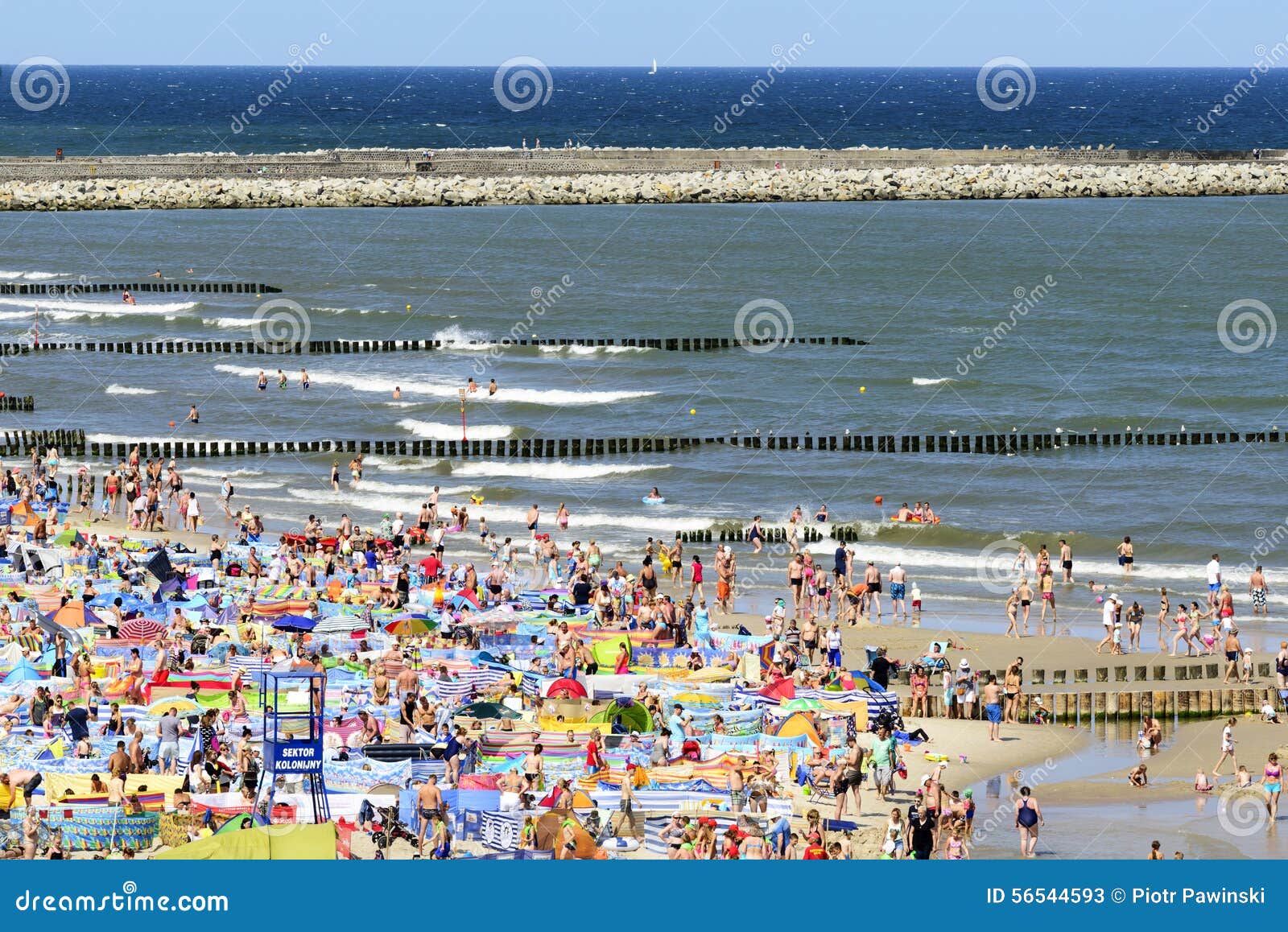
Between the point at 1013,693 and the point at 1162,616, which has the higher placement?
the point at 1162,616

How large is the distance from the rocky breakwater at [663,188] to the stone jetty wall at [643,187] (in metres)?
0.07

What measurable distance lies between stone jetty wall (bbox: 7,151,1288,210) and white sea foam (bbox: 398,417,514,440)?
52946mm

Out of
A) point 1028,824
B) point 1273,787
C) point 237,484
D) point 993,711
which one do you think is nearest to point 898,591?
point 993,711

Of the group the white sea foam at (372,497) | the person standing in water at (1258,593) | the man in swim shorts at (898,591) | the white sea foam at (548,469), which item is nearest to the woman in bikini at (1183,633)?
the person standing in water at (1258,593)

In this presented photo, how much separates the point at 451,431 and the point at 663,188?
5745cm

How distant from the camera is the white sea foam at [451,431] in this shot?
1812 inches

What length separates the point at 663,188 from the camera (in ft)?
333

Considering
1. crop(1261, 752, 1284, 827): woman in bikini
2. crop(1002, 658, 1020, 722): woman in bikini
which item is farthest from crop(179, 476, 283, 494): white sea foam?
crop(1261, 752, 1284, 827): woman in bikini

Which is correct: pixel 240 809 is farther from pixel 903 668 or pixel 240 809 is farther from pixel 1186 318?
pixel 1186 318

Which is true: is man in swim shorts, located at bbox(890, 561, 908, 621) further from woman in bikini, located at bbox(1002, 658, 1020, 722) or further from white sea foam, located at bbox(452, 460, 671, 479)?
white sea foam, located at bbox(452, 460, 671, 479)

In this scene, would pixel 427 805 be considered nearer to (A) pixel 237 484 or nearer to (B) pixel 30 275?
(A) pixel 237 484

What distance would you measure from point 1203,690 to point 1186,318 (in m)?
40.1

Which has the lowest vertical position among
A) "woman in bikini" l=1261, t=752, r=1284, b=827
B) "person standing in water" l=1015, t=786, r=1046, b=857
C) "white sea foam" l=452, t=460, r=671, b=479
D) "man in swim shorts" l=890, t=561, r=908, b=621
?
"person standing in water" l=1015, t=786, r=1046, b=857

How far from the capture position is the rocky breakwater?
98.2 metres
